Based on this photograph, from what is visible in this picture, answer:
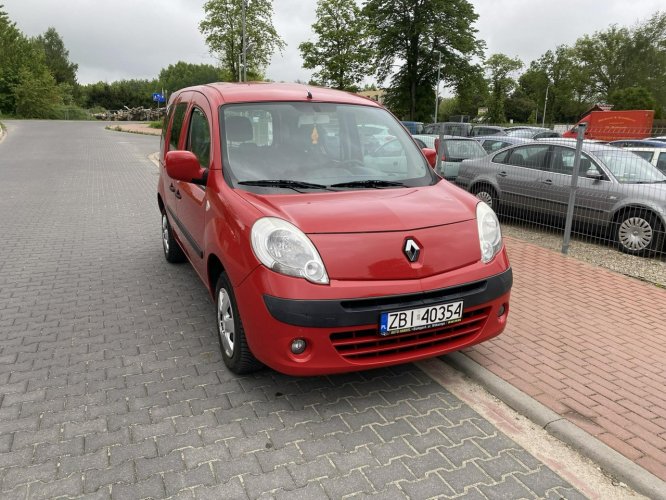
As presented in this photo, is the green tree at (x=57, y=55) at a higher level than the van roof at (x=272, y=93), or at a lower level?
higher

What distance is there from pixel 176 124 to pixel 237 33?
40562 mm

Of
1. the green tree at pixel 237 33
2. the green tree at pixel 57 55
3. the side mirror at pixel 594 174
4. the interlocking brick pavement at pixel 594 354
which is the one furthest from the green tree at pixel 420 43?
the green tree at pixel 57 55

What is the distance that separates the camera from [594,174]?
7719 millimetres

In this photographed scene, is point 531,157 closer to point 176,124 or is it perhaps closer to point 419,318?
point 176,124

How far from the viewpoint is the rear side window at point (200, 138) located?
4145 mm

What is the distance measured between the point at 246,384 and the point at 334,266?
1.10 meters

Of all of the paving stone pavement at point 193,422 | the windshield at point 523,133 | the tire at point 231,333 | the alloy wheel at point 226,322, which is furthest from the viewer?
the windshield at point 523,133

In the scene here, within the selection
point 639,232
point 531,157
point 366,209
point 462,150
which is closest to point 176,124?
point 366,209

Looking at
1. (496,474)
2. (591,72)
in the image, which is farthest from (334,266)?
(591,72)

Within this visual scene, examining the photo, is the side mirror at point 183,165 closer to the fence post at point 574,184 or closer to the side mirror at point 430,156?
the side mirror at point 430,156

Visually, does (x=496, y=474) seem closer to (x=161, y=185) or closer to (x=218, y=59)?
(x=161, y=185)

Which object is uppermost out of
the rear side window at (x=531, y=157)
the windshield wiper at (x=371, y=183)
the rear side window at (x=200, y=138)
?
the rear side window at (x=200, y=138)

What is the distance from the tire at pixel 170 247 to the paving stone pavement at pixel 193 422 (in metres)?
0.86

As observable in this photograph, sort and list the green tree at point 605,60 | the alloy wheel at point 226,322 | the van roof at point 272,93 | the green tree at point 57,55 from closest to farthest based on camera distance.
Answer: the alloy wheel at point 226,322
the van roof at point 272,93
the green tree at point 605,60
the green tree at point 57,55
